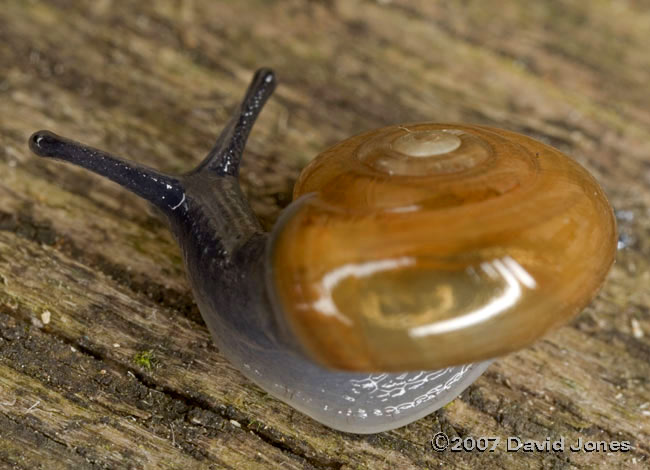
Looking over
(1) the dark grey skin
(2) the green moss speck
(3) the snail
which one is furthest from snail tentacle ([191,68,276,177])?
(2) the green moss speck

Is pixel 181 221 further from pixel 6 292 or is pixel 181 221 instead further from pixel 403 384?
pixel 403 384

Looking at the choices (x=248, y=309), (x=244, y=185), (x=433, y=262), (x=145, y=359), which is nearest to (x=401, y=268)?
(x=433, y=262)

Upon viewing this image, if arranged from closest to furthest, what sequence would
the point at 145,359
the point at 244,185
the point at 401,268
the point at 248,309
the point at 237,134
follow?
the point at 401,268 < the point at 248,309 < the point at 145,359 < the point at 237,134 < the point at 244,185

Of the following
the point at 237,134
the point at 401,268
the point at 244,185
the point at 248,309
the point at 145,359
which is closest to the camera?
the point at 401,268

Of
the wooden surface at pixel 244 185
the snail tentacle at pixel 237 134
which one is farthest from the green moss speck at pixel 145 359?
the snail tentacle at pixel 237 134

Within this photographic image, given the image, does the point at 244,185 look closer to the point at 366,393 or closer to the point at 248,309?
the point at 248,309

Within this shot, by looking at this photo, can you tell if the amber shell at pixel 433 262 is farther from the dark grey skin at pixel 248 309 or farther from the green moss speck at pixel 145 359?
the green moss speck at pixel 145 359
